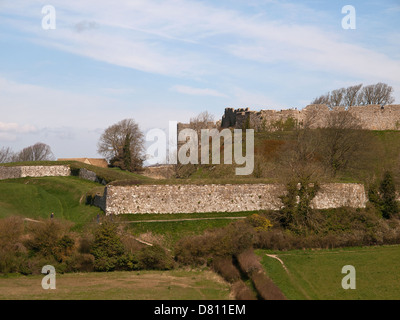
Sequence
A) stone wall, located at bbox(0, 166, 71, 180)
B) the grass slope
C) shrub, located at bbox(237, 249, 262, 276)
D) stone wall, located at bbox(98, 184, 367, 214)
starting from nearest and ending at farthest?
shrub, located at bbox(237, 249, 262, 276), stone wall, located at bbox(98, 184, 367, 214), the grass slope, stone wall, located at bbox(0, 166, 71, 180)

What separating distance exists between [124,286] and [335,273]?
9.44m

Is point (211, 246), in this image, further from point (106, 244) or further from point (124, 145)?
point (124, 145)

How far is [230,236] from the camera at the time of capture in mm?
30281

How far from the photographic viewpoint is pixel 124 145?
63562 millimetres

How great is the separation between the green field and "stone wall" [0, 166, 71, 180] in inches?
1094

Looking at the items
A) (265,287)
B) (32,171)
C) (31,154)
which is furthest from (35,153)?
(265,287)

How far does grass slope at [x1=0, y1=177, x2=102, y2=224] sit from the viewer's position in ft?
125

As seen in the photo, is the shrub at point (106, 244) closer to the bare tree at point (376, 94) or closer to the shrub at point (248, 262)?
the shrub at point (248, 262)

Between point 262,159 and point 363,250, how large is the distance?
1858 centimetres

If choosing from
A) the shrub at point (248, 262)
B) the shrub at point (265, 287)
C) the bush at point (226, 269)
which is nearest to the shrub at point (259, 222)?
the shrub at point (248, 262)

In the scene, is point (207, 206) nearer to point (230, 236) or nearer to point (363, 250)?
point (230, 236)

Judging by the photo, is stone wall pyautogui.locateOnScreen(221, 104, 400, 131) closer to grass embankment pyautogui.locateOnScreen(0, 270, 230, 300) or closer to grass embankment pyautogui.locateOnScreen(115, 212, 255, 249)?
grass embankment pyautogui.locateOnScreen(115, 212, 255, 249)

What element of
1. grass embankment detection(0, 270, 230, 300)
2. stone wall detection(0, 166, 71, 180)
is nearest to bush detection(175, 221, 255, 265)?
grass embankment detection(0, 270, 230, 300)

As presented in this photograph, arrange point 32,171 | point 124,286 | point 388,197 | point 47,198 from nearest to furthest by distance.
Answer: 1. point 124,286
2. point 388,197
3. point 47,198
4. point 32,171
